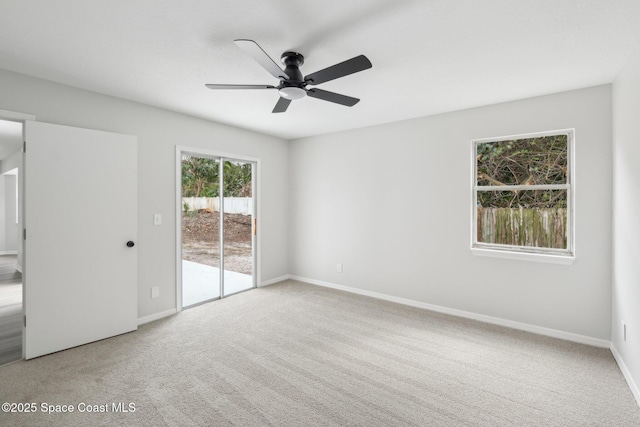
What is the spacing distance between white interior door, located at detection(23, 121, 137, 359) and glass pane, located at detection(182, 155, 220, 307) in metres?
0.76

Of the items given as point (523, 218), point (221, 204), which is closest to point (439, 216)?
point (523, 218)

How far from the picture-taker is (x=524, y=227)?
11.2ft

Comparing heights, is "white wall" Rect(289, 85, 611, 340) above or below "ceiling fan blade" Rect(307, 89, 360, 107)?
below

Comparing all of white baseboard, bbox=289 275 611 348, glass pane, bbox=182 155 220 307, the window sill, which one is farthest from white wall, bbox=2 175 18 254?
the window sill

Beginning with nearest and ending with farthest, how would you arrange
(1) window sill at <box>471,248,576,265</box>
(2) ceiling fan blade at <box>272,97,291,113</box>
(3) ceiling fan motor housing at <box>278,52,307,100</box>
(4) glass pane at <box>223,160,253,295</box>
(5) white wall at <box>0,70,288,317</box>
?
1. (3) ceiling fan motor housing at <box>278,52,307,100</box>
2. (2) ceiling fan blade at <box>272,97,291,113</box>
3. (5) white wall at <box>0,70,288,317</box>
4. (1) window sill at <box>471,248,576,265</box>
5. (4) glass pane at <box>223,160,253,295</box>

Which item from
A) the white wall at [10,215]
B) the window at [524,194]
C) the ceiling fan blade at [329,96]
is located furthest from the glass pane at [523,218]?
the white wall at [10,215]

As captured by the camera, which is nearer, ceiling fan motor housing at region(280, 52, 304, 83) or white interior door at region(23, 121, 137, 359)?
ceiling fan motor housing at region(280, 52, 304, 83)

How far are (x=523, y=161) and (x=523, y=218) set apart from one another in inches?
25.8

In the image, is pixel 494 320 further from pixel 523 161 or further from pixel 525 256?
pixel 523 161

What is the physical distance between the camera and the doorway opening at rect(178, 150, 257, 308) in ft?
13.2

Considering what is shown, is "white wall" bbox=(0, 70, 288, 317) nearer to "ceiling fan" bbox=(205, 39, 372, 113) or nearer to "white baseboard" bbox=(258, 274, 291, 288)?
"white baseboard" bbox=(258, 274, 291, 288)

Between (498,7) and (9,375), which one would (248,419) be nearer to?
(9,375)

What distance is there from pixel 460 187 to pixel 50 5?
13.0ft

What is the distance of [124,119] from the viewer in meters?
3.30
